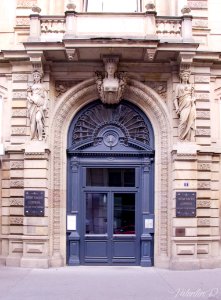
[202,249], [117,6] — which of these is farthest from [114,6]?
[202,249]

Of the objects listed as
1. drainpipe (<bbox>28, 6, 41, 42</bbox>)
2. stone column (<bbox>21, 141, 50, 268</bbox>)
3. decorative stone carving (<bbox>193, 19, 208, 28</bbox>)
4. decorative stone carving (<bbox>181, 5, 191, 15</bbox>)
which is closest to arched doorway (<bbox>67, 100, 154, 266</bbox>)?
stone column (<bbox>21, 141, 50, 268</bbox>)

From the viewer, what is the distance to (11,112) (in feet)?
53.3

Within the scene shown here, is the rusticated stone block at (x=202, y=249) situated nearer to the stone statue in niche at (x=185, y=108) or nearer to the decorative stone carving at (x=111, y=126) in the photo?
the stone statue in niche at (x=185, y=108)

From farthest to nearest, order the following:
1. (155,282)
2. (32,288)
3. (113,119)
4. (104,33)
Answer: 1. (113,119)
2. (104,33)
3. (155,282)
4. (32,288)

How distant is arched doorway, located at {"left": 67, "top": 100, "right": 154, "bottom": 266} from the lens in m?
16.4

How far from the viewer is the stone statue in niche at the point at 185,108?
15641 mm

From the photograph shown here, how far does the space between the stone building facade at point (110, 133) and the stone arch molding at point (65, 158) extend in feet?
0.10

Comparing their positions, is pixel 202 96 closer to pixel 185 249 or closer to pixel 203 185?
pixel 203 185

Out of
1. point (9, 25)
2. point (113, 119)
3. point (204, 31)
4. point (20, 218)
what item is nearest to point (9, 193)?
point (20, 218)

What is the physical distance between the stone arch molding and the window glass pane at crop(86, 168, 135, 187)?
73 centimetres

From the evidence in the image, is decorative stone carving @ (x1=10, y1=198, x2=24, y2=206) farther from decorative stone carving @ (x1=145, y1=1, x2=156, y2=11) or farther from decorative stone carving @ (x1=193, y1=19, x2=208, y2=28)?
decorative stone carving @ (x1=193, y1=19, x2=208, y2=28)

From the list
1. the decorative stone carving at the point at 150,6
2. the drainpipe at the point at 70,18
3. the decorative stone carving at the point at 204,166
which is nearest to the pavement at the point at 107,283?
the decorative stone carving at the point at 204,166

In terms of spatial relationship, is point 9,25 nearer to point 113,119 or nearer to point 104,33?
point 104,33

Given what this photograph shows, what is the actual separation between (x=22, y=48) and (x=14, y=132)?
2351mm
